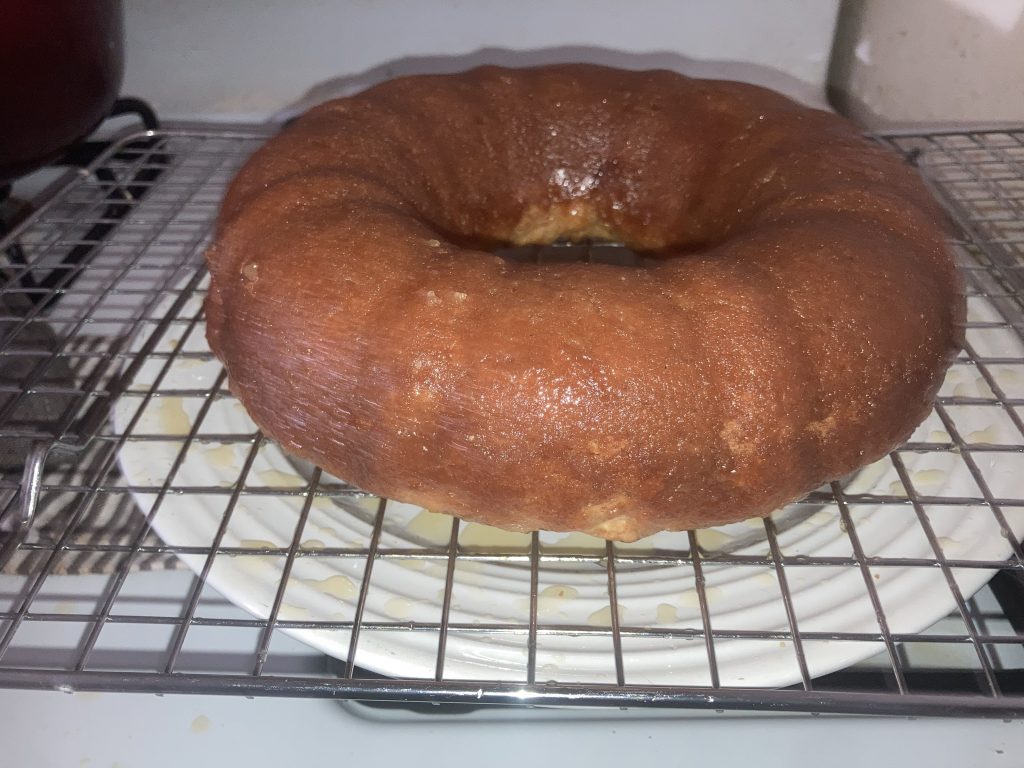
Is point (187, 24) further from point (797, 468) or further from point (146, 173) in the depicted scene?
point (797, 468)

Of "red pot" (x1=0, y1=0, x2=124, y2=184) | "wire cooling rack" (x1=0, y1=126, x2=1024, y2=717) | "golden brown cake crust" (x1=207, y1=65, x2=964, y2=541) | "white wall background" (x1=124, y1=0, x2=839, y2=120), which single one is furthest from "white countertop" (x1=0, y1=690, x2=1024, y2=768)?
"white wall background" (x1=124, y1=0, x2=839, y2=120)

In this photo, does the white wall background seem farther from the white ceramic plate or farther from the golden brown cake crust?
the white ceramic plate

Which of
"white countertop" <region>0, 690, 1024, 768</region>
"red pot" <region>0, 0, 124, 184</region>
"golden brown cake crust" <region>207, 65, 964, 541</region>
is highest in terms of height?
"red pot" <region>0, 0, 124, 184</region>

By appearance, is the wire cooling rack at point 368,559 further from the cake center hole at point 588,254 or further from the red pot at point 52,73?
the cake center hole at point 588,254

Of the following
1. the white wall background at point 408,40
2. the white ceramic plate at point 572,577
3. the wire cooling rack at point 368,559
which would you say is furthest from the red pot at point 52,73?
the white ceramic plate at point 572,577

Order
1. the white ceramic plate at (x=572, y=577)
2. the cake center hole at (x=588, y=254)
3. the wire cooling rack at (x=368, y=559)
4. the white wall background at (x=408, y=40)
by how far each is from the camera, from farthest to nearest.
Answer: the white wall background at (x=408, y=40), the cake center hole at (x=588, y=254), the white ceramic plate at (x=572, y=577), the wire cooling rack at (x=368, y=559)

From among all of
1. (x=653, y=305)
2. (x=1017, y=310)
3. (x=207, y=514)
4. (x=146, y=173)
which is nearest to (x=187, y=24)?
(x=146, y=173)
